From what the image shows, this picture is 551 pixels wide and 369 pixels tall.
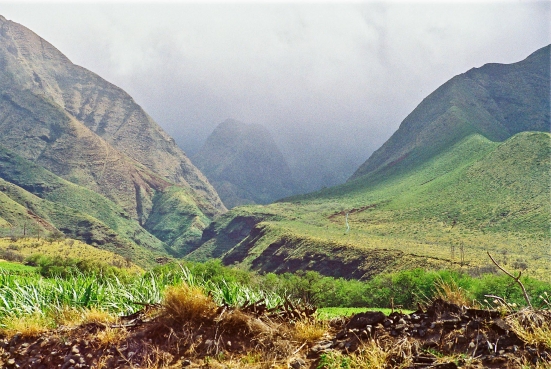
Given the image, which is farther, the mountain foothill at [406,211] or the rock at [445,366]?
the mountain foothill at [406,211]

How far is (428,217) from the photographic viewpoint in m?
88.8

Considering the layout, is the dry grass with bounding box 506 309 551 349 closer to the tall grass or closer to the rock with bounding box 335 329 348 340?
the rock with bounding box 335 329 348 340

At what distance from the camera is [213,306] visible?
21.8 feet

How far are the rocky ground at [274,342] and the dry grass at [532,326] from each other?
0.08ft

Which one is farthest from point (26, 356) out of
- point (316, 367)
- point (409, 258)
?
point (409, 258)

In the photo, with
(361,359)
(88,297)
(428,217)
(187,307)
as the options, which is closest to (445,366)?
(361,359)

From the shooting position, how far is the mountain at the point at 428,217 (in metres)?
66.1

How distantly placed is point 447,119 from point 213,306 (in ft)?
592

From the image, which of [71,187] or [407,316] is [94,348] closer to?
[407,316]

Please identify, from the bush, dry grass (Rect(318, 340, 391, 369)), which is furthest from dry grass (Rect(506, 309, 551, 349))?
the bush

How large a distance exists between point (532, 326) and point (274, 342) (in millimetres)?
3172

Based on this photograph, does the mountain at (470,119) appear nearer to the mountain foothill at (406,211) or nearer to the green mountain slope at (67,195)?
the mountain foothill at (406,211)

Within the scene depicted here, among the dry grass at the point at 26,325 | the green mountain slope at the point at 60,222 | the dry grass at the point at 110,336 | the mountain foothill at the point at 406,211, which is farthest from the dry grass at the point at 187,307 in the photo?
the green mountain slope at the point at 60,222

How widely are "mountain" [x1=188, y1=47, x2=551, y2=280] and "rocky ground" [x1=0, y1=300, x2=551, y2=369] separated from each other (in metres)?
50.4
